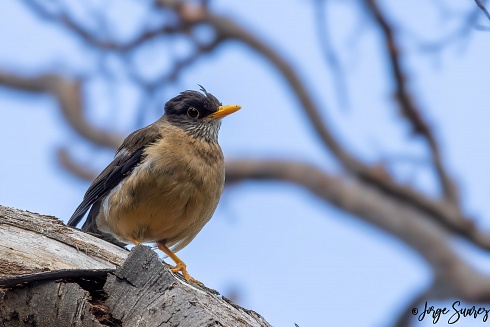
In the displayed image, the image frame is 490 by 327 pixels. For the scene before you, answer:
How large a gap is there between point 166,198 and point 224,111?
1331 millimetres

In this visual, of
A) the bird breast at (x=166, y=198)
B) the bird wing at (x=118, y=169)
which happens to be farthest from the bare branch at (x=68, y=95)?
the bird breast at (x=166, y=198)

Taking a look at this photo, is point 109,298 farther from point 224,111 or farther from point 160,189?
point 224,111

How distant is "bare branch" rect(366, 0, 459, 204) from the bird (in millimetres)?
4167

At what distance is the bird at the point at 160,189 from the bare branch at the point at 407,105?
164 inches

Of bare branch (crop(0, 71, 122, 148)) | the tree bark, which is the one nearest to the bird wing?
the tree bark

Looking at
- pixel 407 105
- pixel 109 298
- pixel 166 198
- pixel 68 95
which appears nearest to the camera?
pixel 109 298

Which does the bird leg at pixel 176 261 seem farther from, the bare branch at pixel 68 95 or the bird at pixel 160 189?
the bare branch at pixel 68 95

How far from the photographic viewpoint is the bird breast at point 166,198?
6.04 m

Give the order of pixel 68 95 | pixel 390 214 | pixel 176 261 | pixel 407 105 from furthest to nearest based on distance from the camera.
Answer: pixel 68 95, pixel 390 214, pixel 407 105, pixel 176 261

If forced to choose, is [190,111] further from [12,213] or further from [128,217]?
[12,213]

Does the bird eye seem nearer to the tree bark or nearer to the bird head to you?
the bird head

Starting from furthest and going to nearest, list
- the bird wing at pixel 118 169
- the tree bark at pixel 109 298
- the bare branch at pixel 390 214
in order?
the bare branch at pixel 390 214 → the bird wing at pixel 118 169 → the tree bark at pixel 109 298

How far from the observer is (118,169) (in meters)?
6.55

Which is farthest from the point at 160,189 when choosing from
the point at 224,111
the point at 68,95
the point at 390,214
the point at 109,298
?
the point at 68,95
